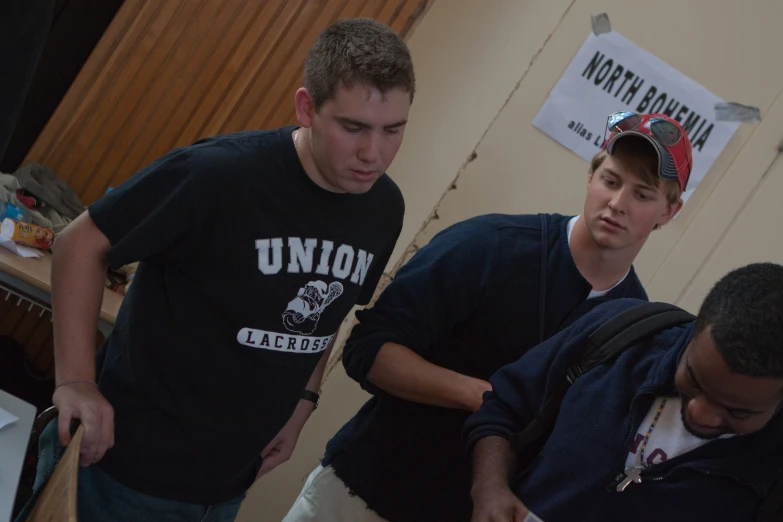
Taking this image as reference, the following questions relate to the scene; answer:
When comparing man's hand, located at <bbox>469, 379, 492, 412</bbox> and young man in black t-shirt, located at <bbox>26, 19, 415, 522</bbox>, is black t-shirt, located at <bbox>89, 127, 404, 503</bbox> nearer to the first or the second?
young man in black t-shirt, located at <bbox>26, 19, 415, 522</bbox>

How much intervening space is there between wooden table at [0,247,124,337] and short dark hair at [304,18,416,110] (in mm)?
1446

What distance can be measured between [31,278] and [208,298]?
1442 millimetres

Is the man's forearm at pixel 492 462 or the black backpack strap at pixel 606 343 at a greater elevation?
the black backpack strap at pixel 606 343

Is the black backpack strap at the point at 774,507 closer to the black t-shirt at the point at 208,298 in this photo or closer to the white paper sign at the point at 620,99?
the black t-shirt at the point at 208,298

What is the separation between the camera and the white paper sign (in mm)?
2525

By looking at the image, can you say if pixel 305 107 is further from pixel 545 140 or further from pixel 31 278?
pixel 31 278

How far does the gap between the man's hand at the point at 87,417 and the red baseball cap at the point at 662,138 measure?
1.27m

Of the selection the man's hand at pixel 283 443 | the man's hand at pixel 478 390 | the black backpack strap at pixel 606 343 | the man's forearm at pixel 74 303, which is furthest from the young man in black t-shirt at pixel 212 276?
the black backpack strap at pixel 606 343

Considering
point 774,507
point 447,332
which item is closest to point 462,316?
point 447,332

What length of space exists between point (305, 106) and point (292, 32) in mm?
1845

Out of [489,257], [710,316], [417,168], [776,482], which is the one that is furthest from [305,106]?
[417,168]

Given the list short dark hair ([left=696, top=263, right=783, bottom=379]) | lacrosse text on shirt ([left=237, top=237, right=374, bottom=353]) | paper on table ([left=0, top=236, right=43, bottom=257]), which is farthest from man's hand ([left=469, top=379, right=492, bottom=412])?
paper on table ([left=0, top=236, right=43, bottom=257])

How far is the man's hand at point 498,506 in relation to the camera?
4.46ft

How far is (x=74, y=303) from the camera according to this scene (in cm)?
138
